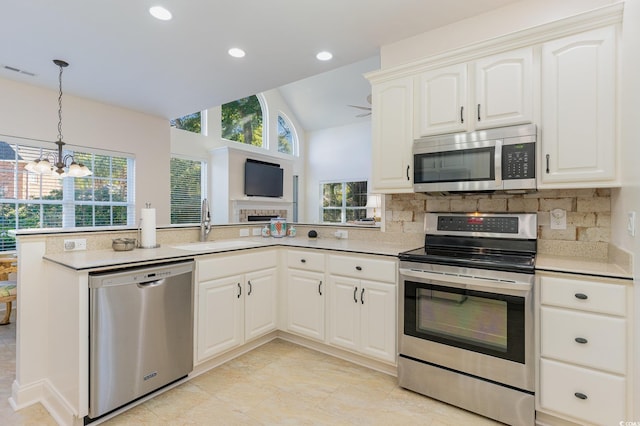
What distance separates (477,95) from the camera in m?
2.23

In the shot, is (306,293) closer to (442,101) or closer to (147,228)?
(147,228)

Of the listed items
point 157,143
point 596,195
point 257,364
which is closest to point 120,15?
point 257,364

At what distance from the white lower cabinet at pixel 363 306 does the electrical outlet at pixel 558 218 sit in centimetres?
114

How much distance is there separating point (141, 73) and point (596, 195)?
14.6 feet

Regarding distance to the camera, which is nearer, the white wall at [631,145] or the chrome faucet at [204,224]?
the white wall at [631,145]

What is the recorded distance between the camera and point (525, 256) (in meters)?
2.14

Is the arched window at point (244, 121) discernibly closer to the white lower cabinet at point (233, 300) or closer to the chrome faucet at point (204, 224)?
the chrome faucet at point (204, 224)

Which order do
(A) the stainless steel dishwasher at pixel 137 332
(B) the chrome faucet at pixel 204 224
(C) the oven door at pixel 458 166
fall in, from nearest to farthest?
1. (A) the stainless steel dishwasher at pixel 137 332
2. (C) the oven door at pixel 458 166
3. (B) the chrome faucet at pixel 204 224

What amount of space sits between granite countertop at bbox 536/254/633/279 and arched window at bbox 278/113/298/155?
7.63 meters

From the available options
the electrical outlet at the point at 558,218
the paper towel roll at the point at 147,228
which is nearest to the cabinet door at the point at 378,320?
the electrical outlet at the point at 558,218

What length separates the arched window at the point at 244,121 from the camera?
24.0 feet

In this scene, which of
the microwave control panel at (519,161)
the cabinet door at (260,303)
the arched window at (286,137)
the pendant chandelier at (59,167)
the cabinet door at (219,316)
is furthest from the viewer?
the arched window at (286,137)

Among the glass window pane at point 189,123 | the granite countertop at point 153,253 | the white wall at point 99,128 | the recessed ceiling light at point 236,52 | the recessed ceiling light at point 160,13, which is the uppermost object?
the glass window pane at point 189,123

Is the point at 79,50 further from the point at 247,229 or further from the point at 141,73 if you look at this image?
the point at 247,229
